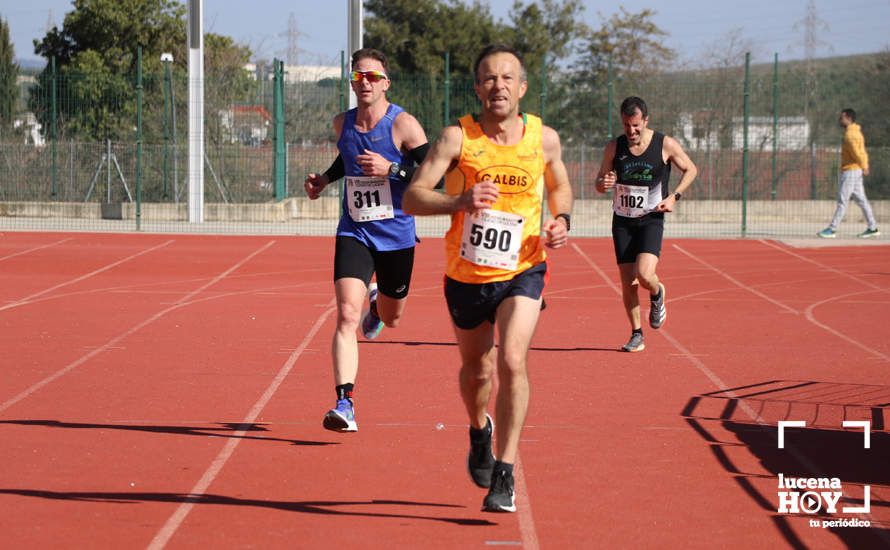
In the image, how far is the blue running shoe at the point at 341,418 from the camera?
6.99 m

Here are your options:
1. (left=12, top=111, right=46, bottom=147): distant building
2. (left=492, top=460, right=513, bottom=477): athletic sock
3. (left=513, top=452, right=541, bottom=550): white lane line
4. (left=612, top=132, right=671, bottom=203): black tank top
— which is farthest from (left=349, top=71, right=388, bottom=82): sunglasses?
(left=12, top=111, right=46, bottom=147): distant building

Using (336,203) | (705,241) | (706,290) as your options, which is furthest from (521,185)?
(336,203)

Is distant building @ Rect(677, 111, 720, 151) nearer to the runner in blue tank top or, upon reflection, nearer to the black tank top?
the black tank top

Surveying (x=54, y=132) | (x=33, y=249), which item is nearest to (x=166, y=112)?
(x=54, y=132)

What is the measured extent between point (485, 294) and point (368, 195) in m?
1.99

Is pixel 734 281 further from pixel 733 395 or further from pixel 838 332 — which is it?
Answer: pixel 733 395

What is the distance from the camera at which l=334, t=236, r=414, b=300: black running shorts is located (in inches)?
294

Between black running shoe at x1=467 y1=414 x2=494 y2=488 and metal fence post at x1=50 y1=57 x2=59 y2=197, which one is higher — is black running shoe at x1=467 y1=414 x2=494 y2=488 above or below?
below

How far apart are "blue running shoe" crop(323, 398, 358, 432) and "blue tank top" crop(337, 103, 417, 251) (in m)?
1.02

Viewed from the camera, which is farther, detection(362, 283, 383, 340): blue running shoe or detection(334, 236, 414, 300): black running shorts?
detection(362, 283, 383, 340): blue running shoe

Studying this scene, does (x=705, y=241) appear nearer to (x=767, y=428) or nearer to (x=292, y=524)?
(x=767, y=428)

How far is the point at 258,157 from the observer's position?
25219mm

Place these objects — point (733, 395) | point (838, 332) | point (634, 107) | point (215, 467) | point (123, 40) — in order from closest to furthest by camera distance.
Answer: point (215, 467) → point (733, 395) → point (634, 107) → point (838, 332) → point (123, 40)

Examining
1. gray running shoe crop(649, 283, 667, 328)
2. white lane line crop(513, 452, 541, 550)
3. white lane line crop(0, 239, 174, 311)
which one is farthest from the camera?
white lane line crop(0, 239, 174, 311)
